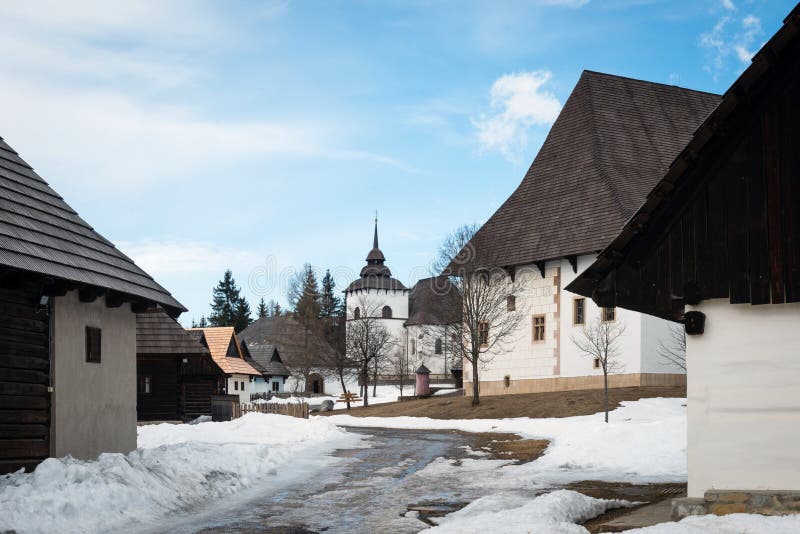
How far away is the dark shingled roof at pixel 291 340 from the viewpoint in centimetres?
8994

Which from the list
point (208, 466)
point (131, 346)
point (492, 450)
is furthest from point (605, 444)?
point (131, 346)

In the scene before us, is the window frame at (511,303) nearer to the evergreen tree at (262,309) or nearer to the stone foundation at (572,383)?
the stone foundation at (572,383)

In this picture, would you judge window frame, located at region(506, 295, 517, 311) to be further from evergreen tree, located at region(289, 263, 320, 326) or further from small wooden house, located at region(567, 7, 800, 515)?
evergreen tree, located at region(289, 263, 320, 326)

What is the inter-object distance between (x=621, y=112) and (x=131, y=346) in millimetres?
33357

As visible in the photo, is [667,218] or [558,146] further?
[558,146]

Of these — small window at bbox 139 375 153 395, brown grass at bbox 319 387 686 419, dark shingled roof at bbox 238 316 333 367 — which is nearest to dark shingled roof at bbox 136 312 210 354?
small window at bbox 139 375 153 395

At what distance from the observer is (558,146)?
46344 millimetres

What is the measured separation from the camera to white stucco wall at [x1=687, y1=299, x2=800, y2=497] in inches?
395

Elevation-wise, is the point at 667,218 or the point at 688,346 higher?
the point at 667,218

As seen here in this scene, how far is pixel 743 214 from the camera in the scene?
34.0ft

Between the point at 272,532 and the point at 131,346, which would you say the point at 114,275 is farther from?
the point at 272,532

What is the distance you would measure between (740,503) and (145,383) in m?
32.3

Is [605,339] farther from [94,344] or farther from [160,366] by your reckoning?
[94,344]

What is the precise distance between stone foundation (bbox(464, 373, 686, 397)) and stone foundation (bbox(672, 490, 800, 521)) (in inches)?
1143
